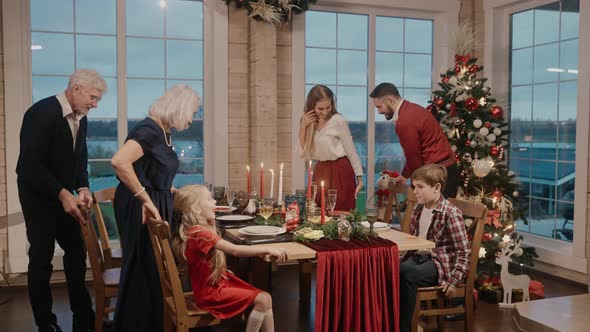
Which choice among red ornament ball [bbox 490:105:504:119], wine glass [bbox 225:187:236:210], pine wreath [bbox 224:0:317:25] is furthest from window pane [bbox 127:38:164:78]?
red ornament ball [bbox 490:105:504:119]

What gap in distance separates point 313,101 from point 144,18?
5.42 feet

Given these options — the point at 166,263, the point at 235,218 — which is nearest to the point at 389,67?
the point at 235,218

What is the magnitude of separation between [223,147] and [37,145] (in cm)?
193

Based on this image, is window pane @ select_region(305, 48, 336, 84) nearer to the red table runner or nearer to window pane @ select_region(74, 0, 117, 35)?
window pane @ select_region(74, 0, 117, 35)

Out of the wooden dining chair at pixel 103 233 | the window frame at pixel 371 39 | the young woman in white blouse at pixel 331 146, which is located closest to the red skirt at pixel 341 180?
the young woman in white blouse at pixel 331 146

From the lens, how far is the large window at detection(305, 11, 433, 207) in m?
5.46

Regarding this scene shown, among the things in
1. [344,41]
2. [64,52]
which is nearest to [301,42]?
[344,41]

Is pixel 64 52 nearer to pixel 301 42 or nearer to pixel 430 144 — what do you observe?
pixel 301 42

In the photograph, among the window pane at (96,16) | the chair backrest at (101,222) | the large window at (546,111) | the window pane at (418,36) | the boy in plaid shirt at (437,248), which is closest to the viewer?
the boy in plaid shirt at (437,248)

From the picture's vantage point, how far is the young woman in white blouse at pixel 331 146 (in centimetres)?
447

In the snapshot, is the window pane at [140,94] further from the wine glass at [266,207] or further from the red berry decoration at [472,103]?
the red berry decoration at [472,103]

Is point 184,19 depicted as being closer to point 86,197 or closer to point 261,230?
point 86,197

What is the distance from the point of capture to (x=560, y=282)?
491cm

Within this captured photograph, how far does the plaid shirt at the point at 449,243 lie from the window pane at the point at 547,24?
2.84 metres
